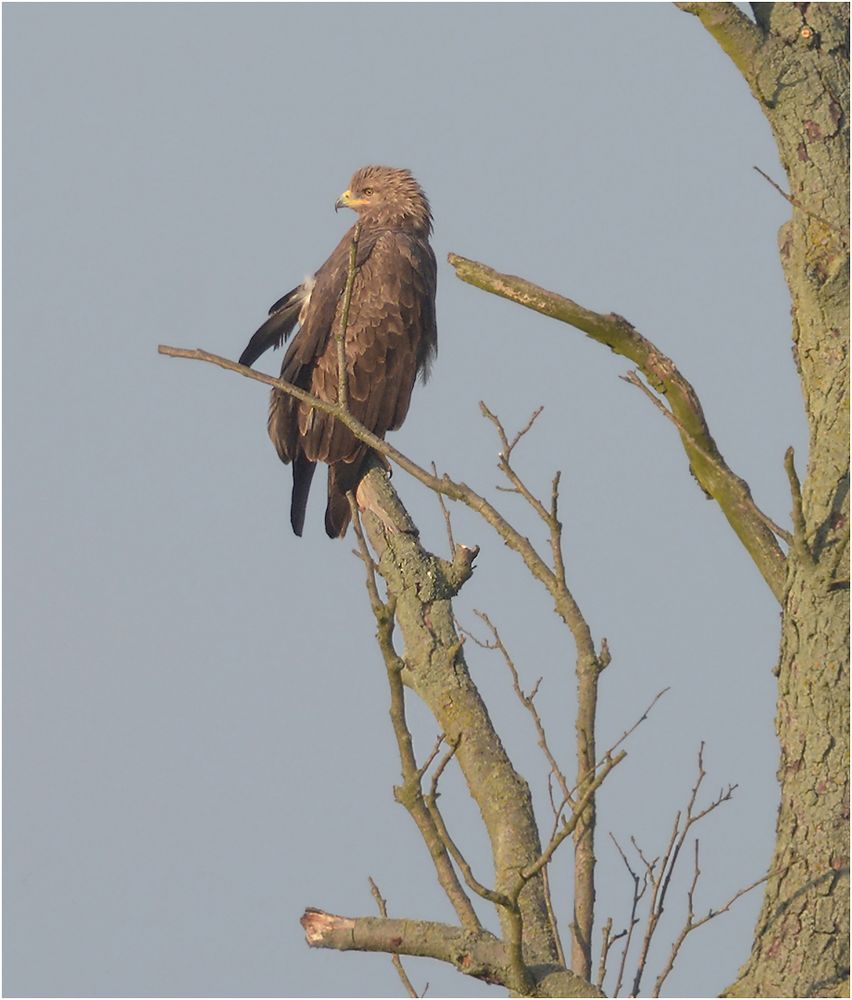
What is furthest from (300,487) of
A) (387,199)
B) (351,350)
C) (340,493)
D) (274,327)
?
(387,199)

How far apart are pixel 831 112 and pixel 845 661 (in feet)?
6.02

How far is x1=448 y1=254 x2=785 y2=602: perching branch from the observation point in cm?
461

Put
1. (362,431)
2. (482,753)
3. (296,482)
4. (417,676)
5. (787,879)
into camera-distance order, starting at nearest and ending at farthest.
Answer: (787,879), (362,431), (482,753), (417,676), (296,482)

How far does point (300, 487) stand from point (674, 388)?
3.81 meters

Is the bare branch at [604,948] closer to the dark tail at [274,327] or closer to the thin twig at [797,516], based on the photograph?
the thin twig at [797,516]

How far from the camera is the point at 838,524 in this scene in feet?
14.3

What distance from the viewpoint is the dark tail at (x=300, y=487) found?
7.99 metres

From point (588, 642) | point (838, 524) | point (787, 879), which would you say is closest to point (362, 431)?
point (588, 642)

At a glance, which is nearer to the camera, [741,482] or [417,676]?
[741,482]

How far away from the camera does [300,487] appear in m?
8.10

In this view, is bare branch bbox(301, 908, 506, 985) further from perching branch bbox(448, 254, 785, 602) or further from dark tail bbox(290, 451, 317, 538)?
dark tail bbox(290, 451, 317, 538)

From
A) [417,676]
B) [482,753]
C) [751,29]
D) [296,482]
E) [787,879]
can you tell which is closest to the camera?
[787,879]

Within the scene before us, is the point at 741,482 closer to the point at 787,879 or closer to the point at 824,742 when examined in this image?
the point at 824,742

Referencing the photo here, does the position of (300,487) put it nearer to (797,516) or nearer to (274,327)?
(274,327)
